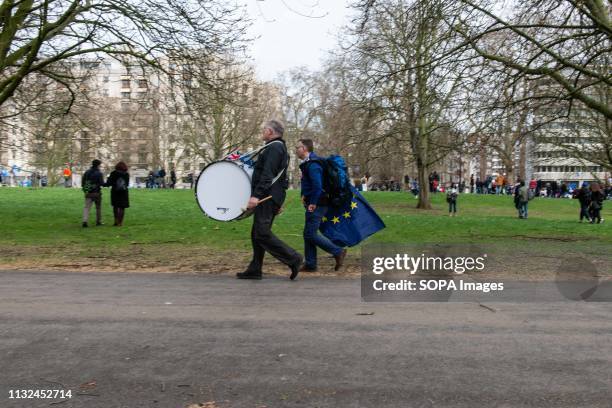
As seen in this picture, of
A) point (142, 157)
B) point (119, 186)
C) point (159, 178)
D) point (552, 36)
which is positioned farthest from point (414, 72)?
point (142, 157)

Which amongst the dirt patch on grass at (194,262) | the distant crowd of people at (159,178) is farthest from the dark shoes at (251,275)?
the distant crowd of people at (159,178)

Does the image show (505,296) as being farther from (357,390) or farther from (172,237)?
(172,237)

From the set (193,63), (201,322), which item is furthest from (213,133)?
(201,322)

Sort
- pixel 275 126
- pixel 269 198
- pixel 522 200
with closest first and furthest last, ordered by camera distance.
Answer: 1. pixel 269 198
2. pixel 275 126
3. pixel 522 200

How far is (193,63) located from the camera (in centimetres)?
1470

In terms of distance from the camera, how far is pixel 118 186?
16.1m

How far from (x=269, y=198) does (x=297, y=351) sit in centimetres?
351

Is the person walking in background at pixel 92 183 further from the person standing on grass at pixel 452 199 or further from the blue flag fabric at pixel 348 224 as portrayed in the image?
the person standing on grass at pixel 452 199

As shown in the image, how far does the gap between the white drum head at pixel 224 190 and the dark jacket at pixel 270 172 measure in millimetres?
184

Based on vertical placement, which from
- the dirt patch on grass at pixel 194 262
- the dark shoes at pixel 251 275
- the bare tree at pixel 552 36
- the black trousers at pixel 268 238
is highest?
the bare tree at pixel 552 36

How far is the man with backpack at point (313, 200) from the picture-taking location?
26.8ft

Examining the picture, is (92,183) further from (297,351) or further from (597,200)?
(597,200)

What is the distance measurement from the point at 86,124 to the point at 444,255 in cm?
1475

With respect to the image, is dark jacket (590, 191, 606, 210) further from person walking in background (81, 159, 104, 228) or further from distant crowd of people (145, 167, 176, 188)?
distant crowd of people (145, 167, 176, 188)
